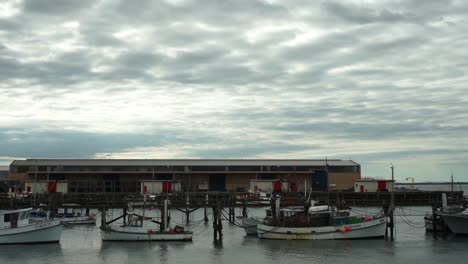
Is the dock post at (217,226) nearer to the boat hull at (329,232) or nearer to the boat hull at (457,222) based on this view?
the boat hull at (329,232)

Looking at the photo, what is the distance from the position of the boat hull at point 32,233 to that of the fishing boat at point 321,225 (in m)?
22.7

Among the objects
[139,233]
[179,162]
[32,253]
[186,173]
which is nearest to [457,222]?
[139,233]

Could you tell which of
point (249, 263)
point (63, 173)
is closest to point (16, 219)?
point (249, 263)

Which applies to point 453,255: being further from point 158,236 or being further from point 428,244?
point 158,236

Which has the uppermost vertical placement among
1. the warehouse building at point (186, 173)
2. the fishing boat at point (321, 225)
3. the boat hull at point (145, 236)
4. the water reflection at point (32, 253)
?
the warehouse building at point (186, 173)

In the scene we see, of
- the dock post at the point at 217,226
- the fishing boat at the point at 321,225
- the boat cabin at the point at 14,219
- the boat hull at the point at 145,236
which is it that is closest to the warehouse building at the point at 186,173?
the fishing boat at the point at 321,225

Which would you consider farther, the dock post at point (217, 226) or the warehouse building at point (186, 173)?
the warehouse building at point (186, 173)

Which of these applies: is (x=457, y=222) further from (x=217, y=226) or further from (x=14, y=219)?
(x=14, y=219)

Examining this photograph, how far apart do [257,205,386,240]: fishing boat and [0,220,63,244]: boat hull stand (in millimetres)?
22685

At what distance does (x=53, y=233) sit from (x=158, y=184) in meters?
58.6

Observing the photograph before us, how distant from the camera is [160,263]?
164 ft

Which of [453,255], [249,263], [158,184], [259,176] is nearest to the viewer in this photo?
[249,263]

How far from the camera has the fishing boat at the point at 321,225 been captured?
63406mm

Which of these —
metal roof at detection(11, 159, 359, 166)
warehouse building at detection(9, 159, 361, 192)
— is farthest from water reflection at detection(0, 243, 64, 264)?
metal roof at detection(11, 159, 359, 166)
